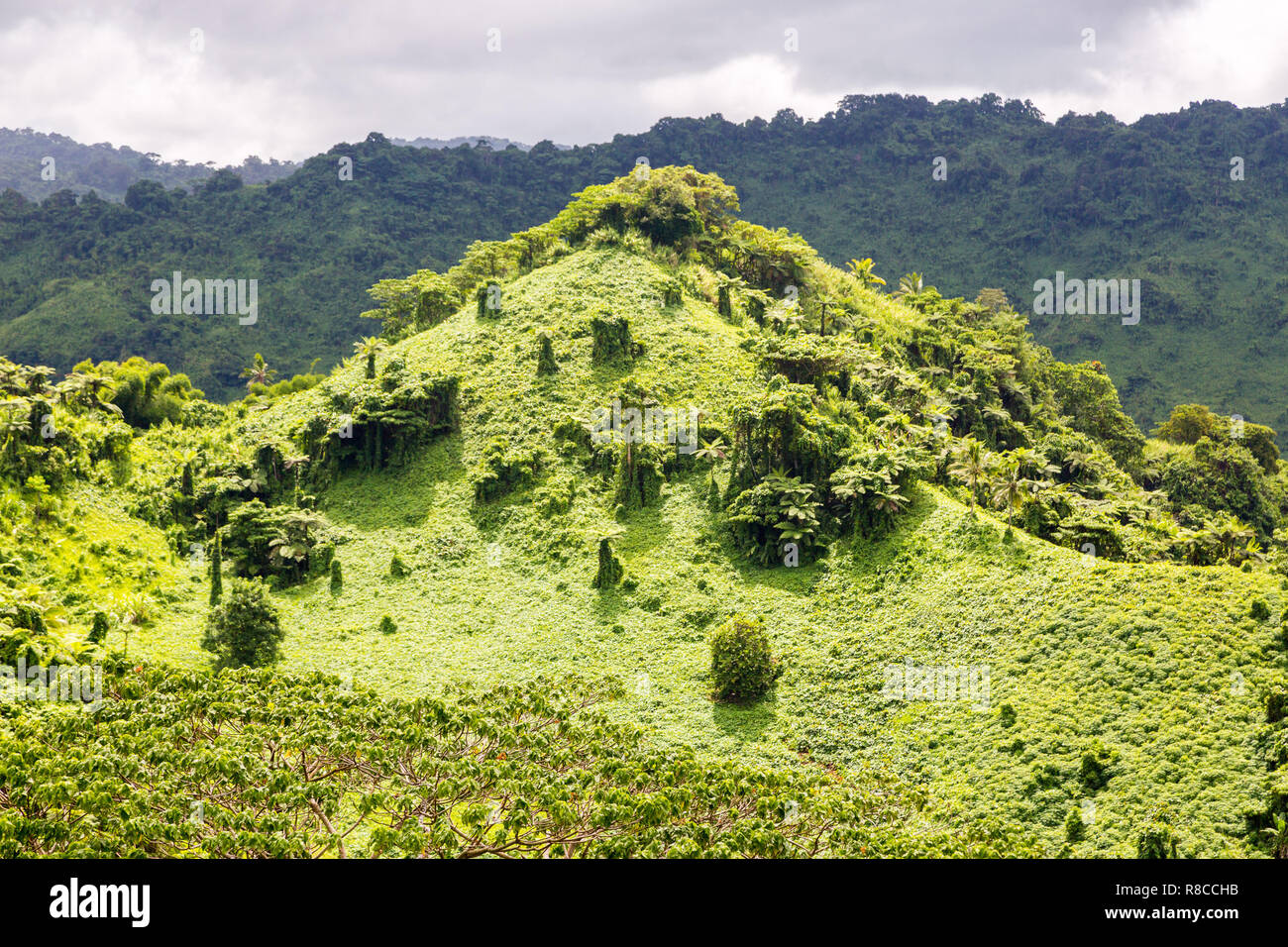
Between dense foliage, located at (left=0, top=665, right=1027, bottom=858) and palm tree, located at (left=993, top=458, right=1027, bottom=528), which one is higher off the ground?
palm tree, located at (left=993, top=458, right=1027, bottom=528)

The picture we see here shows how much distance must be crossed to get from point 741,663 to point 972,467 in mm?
11710

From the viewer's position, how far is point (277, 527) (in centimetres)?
3372

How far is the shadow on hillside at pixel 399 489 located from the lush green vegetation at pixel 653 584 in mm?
159

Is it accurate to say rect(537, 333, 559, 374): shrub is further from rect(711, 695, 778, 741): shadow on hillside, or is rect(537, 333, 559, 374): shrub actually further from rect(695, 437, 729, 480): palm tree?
rect(711, 695, 778, 741): shadow on hillside

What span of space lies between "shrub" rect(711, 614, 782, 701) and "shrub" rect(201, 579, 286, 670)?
43.0ft

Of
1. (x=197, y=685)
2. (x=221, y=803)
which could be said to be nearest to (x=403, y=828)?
(x=221, y=803)

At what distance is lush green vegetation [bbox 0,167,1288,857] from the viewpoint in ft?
56.1

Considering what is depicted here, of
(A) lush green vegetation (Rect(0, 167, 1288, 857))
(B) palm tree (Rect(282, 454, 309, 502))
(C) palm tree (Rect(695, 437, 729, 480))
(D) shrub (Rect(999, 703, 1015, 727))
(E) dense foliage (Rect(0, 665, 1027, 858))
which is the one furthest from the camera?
(B) palm tree (Rect(282, 454, 309, 502))

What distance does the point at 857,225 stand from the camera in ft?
445

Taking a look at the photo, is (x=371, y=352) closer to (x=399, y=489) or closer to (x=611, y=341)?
(x=399, y=489)

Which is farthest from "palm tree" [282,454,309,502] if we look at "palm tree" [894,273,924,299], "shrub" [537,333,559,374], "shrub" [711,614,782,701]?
"palm tree" [894,273,924,299]

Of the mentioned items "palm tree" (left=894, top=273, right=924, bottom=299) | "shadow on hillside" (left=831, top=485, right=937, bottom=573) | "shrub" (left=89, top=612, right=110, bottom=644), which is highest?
"palm tree" (left=894, top=273, right=924, bottom=299)
